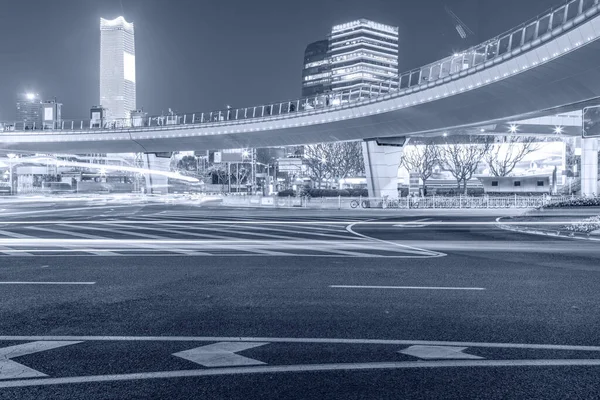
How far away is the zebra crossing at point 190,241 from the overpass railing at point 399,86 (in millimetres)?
14627

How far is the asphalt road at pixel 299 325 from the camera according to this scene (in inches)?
196

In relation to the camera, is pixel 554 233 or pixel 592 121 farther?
pixel 554 233

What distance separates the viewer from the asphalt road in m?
4.99

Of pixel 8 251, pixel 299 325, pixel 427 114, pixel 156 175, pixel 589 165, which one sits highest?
pixel 427 114

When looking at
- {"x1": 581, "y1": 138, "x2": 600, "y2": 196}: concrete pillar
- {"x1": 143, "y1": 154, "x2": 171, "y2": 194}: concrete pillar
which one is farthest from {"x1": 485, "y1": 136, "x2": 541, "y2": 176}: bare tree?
{"x1": 143, "y1": 154, "x2": 171, "y2": 194}: concrete pillar

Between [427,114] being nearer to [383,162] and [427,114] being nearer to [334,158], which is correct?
[383,162]

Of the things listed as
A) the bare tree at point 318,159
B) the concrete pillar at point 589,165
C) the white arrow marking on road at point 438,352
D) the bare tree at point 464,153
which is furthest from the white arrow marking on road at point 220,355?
the bare tree at point 318,159

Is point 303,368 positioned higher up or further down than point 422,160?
further down

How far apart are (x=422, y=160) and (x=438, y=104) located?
1272 inches

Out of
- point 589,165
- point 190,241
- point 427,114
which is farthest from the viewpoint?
point 589,165

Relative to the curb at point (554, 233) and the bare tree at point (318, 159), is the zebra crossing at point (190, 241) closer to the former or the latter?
the curb at point (554, 233)

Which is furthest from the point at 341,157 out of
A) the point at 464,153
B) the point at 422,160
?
the point at 464,153

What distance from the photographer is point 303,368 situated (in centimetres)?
541

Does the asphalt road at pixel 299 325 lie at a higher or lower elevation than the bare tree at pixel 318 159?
lower
